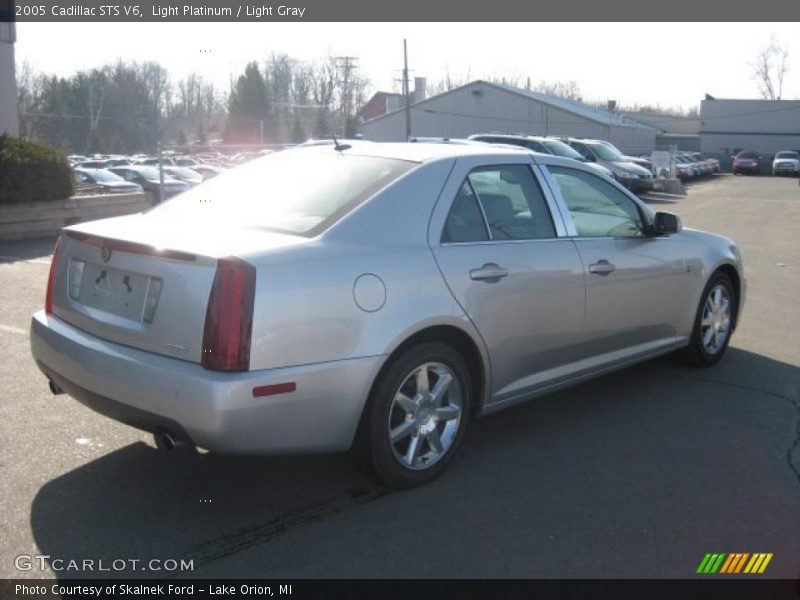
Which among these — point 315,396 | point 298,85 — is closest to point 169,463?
point 315,396

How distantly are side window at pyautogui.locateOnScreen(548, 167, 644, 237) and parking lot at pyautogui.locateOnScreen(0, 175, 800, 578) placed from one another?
1155 millimetres

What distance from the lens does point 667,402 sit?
226 inches

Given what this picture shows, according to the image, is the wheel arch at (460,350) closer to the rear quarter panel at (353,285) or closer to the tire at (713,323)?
the rear quarter panel at (353,285)

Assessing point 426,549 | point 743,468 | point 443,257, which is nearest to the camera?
point 426,549

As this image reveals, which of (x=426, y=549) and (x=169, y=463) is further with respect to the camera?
(x=169, y=463)

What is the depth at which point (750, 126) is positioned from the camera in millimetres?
69750

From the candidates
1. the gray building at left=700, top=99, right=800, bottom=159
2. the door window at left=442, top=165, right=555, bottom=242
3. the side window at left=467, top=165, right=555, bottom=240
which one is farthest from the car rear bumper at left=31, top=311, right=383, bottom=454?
the gray building at left=700, top=99, right=800, bottom=159

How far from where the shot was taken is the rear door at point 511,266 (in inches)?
173

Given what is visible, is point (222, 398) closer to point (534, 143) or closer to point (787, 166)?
point (534, 143)

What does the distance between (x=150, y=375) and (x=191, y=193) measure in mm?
1562

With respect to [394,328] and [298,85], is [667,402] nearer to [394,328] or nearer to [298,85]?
[394,328]

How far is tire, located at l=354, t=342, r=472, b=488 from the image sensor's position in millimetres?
4012

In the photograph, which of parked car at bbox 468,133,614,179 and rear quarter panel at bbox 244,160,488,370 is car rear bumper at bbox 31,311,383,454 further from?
parked car at bbox 468,133,614,179

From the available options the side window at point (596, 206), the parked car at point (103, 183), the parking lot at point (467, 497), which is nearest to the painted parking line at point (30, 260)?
the parking lot at point (467, 497)
